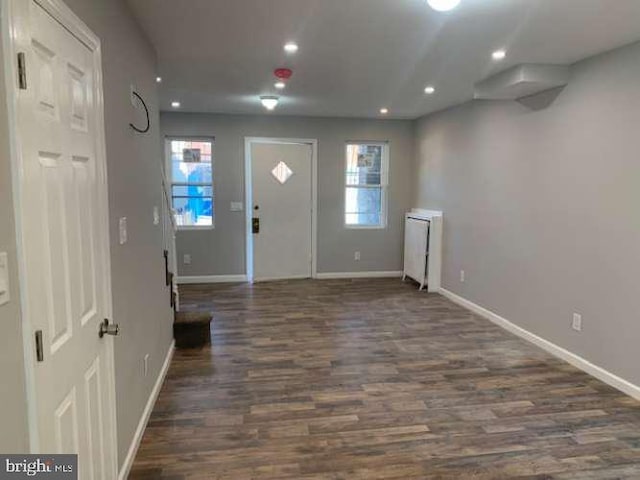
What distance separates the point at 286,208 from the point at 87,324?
4883 mm

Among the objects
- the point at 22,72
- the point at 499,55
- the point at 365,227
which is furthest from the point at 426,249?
the point at 22,72

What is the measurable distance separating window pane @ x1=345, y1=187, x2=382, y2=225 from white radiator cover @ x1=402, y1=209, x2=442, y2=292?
2.16ft

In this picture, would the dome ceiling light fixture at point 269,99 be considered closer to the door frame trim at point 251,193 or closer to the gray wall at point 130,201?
the door frame trim at point 251,193

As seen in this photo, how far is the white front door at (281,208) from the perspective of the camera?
20.6 feet

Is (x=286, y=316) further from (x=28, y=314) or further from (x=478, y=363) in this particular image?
(x=28, y=314)

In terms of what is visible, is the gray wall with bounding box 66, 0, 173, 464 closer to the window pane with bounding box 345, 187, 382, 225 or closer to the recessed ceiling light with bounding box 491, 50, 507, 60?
the recessed ceiling light with bounding box 491, 50, 507, 60

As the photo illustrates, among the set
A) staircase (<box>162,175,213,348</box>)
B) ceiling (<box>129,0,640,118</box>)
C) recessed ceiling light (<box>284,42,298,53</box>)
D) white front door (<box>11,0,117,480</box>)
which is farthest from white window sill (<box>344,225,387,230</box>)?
white front door (<box>11,0,117,480</box>)

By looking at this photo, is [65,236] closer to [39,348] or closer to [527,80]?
[39,348]

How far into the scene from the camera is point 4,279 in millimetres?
1025

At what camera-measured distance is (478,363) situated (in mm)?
3533

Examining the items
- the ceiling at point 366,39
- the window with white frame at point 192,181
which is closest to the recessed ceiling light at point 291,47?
the ceiling at point 366,39

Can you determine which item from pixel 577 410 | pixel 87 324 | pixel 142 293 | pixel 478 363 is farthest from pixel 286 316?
pixel 87 324

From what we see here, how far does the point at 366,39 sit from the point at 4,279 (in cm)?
258

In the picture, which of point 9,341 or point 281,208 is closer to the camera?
point 9,341
